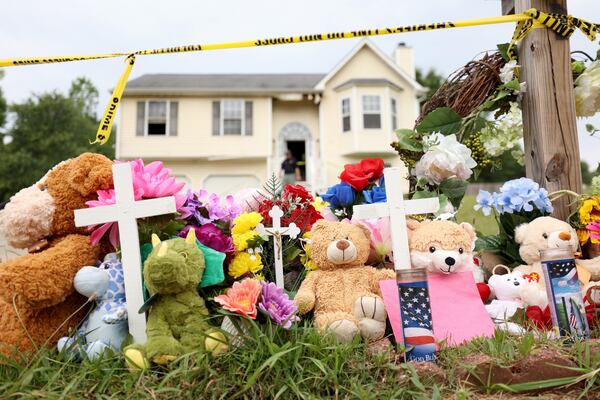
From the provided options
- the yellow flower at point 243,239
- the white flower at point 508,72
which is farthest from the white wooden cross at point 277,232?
the white flower at point 508,72

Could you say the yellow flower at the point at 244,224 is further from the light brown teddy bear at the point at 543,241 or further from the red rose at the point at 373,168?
the light brown teddy bear at the point at 543,241

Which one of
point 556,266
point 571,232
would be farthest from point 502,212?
point 556,266

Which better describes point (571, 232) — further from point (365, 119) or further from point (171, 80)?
point (171, 80)

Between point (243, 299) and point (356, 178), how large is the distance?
1103 millimetres

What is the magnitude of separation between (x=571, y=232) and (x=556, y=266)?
2.13 ft

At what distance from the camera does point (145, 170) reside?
6.73ft

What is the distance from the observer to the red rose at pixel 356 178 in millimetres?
2396

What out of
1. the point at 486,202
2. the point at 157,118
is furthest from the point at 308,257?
the point at 157,118

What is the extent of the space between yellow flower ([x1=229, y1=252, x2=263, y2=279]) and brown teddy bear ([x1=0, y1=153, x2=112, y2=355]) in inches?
24.2

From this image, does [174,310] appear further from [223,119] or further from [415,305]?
[223,119]

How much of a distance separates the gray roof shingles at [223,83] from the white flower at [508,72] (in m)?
14.4

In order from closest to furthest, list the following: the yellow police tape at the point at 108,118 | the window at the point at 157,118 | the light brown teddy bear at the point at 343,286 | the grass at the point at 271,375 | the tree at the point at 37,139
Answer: the grass at the point at 271,375 → the light brown teddy bear at the point at 343,286 → the yellow police tape at the point at 108,118 → the window at the point at 157,118 → the tree at the point at 37,139

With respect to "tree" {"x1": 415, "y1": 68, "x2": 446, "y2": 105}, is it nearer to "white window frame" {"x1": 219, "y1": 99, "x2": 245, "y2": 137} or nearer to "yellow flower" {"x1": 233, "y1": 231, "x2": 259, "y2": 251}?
"white window frame" {"x1": 219, "y1": 99, "x2": 245, "y2": 137}

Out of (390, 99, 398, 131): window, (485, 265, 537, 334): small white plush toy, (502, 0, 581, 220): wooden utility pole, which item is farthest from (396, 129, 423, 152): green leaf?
(390, 99, 398, 131): window
